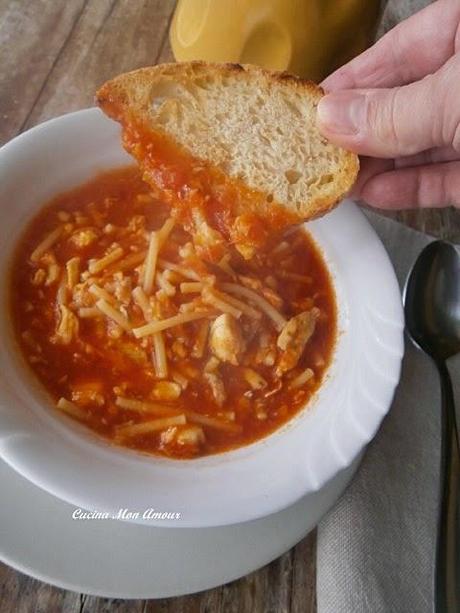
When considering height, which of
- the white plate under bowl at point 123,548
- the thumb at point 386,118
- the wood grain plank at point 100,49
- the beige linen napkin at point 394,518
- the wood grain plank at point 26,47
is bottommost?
the beige linen napkin at point 394,518

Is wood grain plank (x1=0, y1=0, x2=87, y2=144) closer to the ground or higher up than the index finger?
higher up

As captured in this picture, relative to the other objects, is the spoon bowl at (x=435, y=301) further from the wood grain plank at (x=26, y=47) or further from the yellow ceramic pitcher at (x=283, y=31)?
the wood grain plank at (x=26, y=47)

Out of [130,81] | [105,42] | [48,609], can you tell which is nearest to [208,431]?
[48,609]

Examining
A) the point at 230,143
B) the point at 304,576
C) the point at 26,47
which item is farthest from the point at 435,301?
the point at 26,47

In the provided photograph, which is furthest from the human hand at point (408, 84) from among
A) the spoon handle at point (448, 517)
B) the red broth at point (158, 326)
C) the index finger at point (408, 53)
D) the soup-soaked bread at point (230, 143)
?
the spoon handle at point (448, 517)

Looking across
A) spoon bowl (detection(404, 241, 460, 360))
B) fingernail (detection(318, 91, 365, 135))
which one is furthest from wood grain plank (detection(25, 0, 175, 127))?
spoon bowl (detection(404, 241, 460, 360))

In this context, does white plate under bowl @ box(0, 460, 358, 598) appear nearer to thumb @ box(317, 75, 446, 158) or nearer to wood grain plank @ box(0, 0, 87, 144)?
thumb @ box(317, 75, 446, 158)

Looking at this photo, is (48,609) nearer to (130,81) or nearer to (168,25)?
(130,81)
